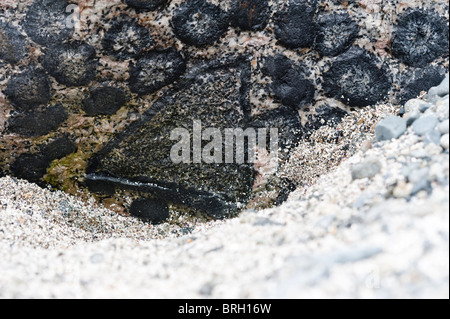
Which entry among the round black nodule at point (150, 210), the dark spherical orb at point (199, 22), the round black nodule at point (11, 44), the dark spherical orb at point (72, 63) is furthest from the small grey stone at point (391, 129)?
the round black nodule at point (11, 44)

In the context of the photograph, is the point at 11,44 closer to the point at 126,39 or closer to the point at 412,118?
the point at 126,39

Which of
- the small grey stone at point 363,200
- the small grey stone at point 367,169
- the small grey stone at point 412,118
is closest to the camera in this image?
the small grey stone at point 363,200

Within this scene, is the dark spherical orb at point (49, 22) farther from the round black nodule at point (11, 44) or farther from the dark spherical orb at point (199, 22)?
the dark spherical orb at point (199, 22)

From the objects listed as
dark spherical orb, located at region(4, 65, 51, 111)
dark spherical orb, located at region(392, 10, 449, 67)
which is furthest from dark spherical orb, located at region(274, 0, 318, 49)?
dark spherical orb, located at region(4, 65, 51, 111)

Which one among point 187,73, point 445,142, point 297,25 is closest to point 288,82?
point 297,25

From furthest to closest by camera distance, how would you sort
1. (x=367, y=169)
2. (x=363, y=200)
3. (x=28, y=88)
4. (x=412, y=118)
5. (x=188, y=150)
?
1. (x=188, y=150)
2. (x=28, y=88)
3. (x=412, y=118)
4. (x=367, y=169)
5. (x=363, y=200)
